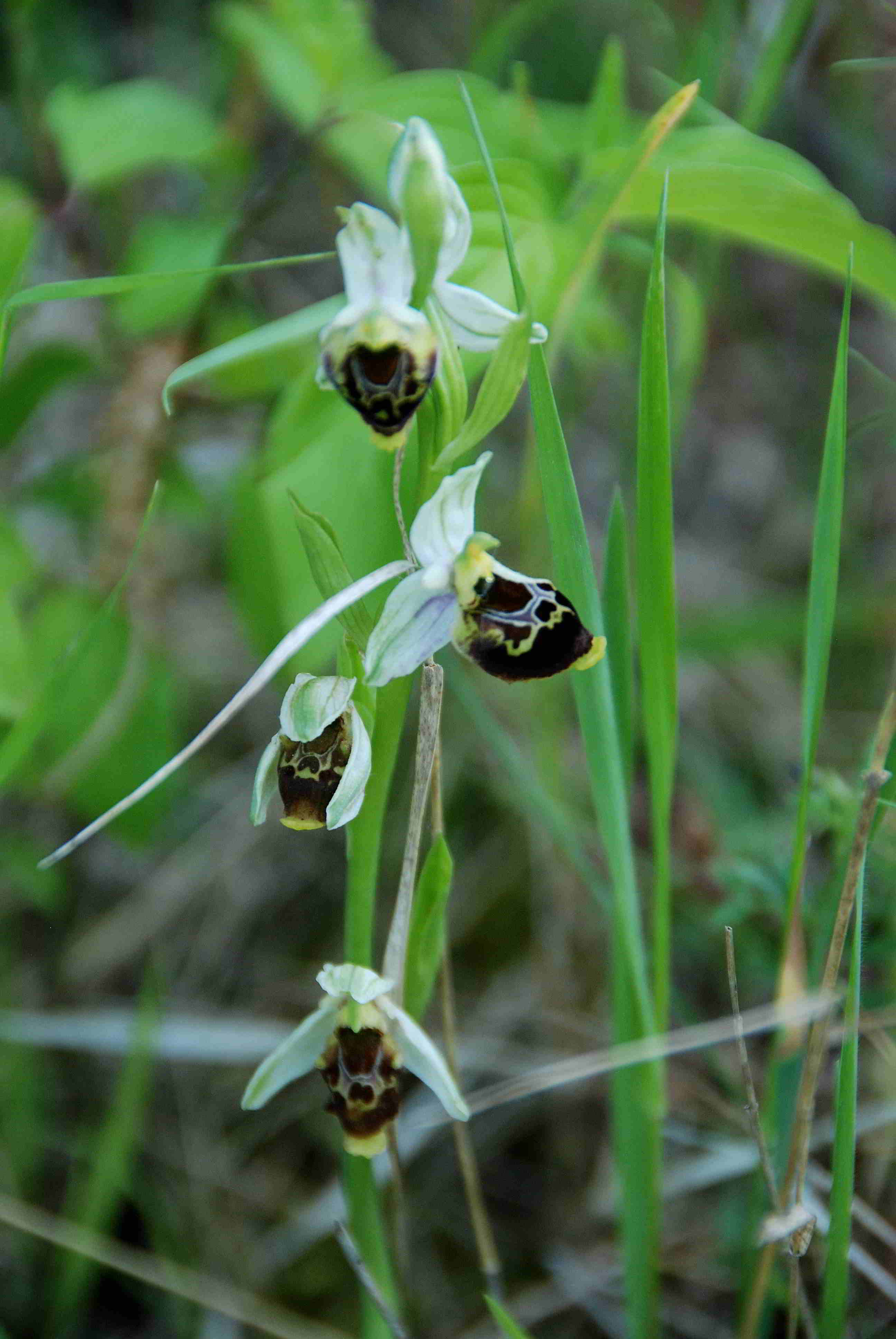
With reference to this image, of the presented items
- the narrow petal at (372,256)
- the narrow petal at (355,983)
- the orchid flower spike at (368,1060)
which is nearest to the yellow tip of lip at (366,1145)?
the orchid flower spike at (368,1060)

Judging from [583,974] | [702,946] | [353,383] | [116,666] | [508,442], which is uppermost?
[353,383]

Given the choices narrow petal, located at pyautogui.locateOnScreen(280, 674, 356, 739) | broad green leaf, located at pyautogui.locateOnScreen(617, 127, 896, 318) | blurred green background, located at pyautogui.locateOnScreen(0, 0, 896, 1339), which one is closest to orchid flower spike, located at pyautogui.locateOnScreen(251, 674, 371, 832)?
narrow petal, located at pyautogui.locateOnScreen(280, 674, 356, 739)

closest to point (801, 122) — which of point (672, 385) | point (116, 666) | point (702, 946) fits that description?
point (672, 385)

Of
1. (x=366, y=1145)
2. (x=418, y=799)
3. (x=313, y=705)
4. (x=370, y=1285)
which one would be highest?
(x=313, y=705)

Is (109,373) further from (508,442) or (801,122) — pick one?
(801,122)

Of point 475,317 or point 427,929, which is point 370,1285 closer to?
point 427,929

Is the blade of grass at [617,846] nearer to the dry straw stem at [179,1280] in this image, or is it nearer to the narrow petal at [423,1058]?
the narrow petal at [423,1058]

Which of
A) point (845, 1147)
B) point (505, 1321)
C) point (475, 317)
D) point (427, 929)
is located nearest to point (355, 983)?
point (427, 929)
